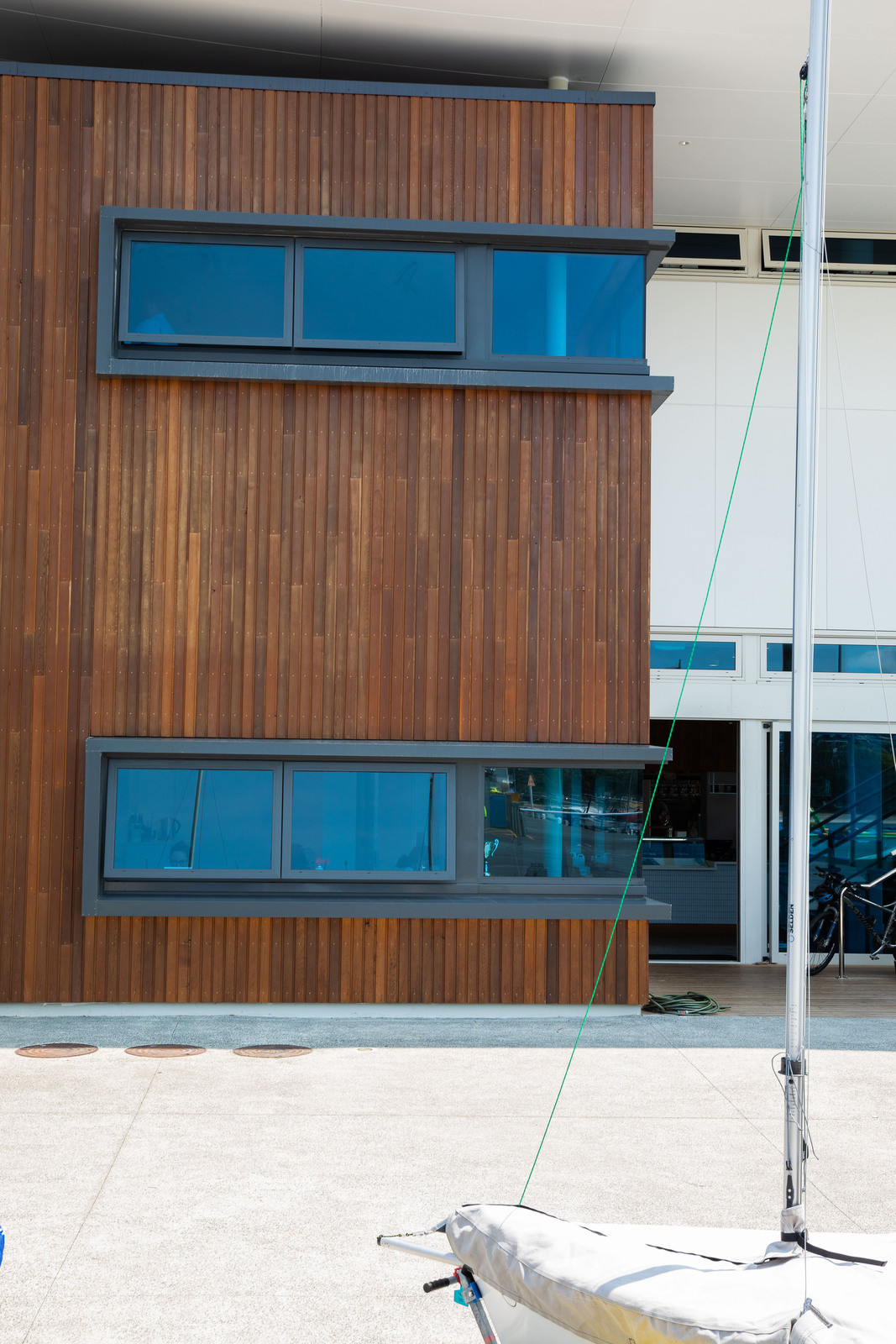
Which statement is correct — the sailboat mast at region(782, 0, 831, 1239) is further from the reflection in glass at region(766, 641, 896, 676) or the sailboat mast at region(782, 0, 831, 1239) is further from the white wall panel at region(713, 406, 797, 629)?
the reflection in glass at region(766, 641, 896, 676)

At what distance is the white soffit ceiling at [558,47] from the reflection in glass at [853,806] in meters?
5.29

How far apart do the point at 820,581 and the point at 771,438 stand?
144 centimetres

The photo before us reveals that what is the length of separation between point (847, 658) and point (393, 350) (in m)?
5.55

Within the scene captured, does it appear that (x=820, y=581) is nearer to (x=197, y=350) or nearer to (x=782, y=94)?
(x=782, y=94)

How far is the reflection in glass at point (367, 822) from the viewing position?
8.51m

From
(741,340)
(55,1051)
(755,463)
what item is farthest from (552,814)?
(741,340)

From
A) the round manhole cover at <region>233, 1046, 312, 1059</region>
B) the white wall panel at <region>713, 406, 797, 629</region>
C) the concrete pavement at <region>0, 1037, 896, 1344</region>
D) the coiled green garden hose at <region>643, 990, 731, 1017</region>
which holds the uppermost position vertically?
the white wall panel at <region>713, 406, 797, 629</region>

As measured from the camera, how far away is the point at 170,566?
8617 mm

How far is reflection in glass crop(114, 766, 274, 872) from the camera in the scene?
8.43 m

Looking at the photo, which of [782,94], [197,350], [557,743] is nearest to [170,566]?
[197,350]

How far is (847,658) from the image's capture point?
11.6 m

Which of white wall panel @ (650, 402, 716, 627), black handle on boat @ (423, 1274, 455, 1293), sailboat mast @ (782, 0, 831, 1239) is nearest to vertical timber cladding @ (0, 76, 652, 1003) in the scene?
white wall panel @ (650, 402, 716, 627)

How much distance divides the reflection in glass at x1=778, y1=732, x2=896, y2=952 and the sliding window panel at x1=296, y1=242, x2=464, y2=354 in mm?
5358

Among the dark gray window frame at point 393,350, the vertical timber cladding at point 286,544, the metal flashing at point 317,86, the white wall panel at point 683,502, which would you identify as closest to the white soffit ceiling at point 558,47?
the metal flashing at point 317,86
